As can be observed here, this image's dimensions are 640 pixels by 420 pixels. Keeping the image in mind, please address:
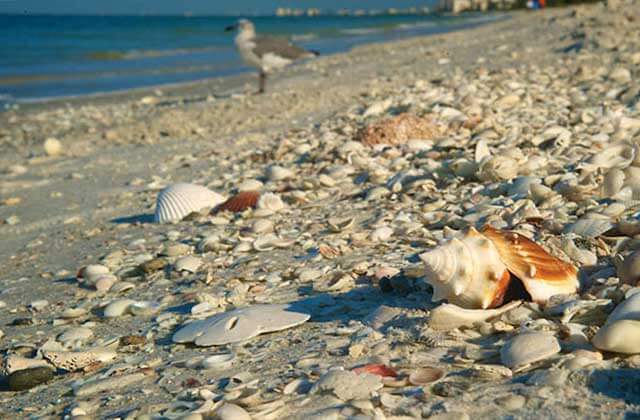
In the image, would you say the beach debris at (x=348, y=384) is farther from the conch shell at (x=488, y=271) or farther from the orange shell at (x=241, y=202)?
the orange shell at (x=241, y=202)

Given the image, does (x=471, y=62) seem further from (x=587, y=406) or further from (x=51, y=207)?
(x=587, y=406)

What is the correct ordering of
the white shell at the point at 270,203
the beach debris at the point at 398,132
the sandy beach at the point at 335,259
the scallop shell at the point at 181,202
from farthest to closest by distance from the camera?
the beach debris at the point at 398,132
the scallop shell at the point at 181,202
the white shell at the point at 270,203
the sandy beach at the point at 335,259

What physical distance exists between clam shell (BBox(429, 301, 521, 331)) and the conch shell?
37mm

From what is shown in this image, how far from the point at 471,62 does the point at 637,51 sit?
2.68 metres

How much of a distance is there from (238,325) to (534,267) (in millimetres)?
998

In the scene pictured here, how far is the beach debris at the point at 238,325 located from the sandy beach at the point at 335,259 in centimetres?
3

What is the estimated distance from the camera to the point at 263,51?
37.5 feet

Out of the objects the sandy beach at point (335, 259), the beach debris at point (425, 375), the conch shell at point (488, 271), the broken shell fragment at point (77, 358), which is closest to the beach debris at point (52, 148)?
the sandy beach at point (335, 259)

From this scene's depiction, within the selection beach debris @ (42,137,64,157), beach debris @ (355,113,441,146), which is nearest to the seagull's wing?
beach debris @ (42,137,64,157)

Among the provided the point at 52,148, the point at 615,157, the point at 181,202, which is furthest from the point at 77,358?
the point at 52,148

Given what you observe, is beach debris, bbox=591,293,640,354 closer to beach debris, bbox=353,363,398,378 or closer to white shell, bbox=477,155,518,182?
beach debris, bbox=353,363,398,378

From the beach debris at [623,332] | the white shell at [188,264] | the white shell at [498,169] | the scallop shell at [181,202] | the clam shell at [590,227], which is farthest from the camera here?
the scallop shell at [181,202]

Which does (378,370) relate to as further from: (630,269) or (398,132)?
(398,132)

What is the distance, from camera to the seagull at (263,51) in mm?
11430
